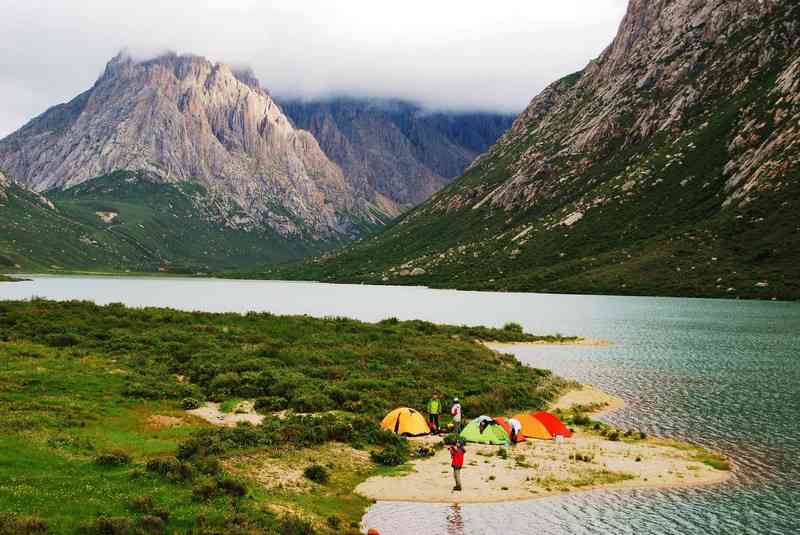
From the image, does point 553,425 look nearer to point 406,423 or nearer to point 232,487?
point 406,423

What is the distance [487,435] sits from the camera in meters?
43.4

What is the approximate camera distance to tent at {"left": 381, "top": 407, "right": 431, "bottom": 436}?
44000 millimetres

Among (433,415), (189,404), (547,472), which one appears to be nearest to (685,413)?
(547,472)

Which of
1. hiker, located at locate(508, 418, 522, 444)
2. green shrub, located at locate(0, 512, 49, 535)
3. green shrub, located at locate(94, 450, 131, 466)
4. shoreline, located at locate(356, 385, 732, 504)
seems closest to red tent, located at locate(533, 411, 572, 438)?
shoreline, located at locate(356, 385, 732, 504)

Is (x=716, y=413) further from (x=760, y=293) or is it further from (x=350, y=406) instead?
(x=760, y=293)

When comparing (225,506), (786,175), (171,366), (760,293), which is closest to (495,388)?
(171,366)

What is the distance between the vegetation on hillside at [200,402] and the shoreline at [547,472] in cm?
238

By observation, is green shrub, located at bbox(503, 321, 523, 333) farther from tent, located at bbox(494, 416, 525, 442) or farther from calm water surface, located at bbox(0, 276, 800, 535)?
tent, located at bbox(494, 416, 525, 442)

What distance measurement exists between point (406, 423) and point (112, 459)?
2059cm

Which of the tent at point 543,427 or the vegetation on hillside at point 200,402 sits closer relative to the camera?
the vegetation on hillside at point 200,402

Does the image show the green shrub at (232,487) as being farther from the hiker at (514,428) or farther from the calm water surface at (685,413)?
the hiker at (514,428)

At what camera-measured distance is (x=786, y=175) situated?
7830 inches

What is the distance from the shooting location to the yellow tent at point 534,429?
44.8 meters

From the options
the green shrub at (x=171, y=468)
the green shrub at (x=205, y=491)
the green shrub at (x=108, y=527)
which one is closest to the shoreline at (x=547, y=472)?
the green shrub at (x=205, y=491)
